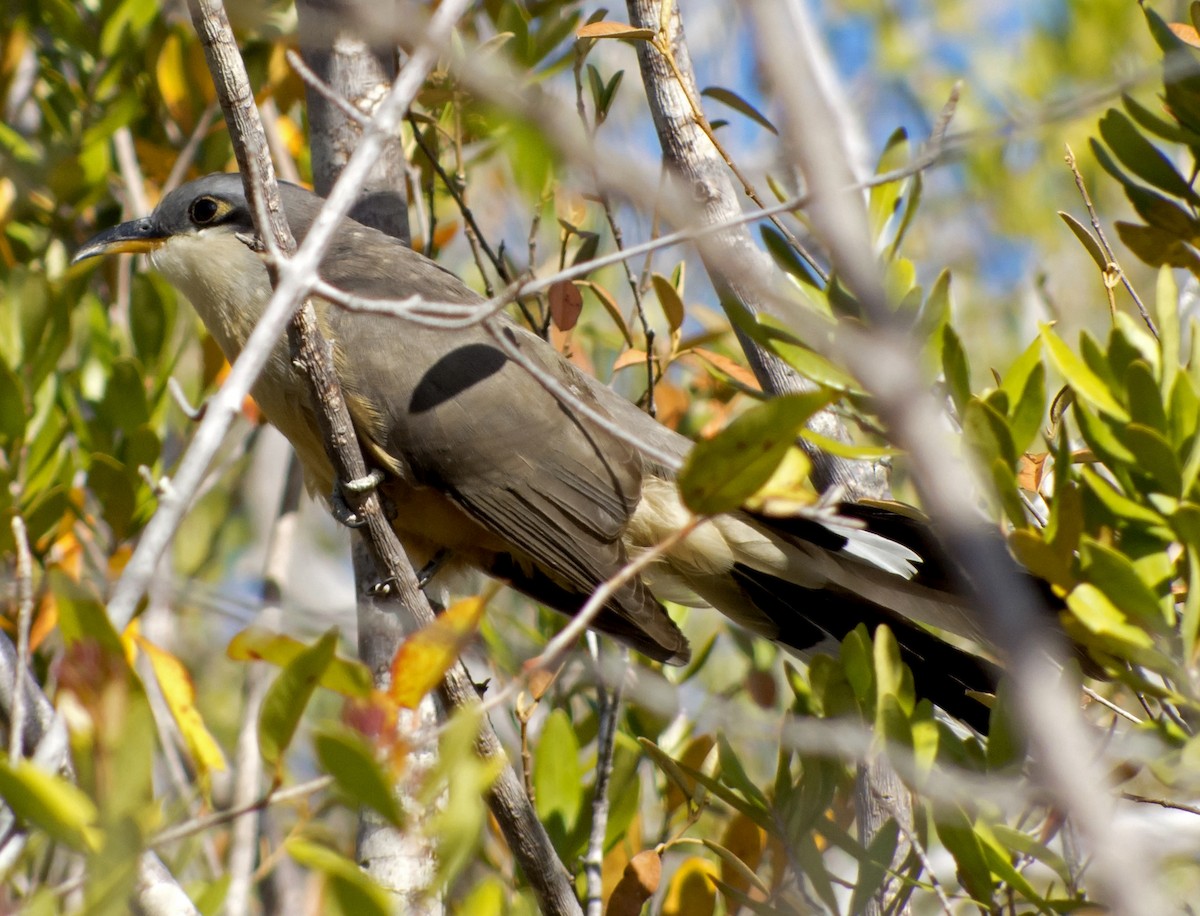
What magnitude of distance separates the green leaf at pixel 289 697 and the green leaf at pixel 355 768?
0.40ft

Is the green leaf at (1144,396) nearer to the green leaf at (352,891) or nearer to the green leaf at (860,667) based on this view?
the green leaf at (860,667)

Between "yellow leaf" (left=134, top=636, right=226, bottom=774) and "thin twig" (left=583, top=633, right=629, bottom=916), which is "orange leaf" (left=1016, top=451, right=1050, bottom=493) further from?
"yellow leaf" (left=134, top=636, right=226, bottom=774)

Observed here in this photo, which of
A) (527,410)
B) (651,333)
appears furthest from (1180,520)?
(527,410)

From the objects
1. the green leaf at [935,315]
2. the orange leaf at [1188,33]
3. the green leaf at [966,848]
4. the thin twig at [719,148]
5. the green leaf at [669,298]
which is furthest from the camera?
the green leaf at [669,298]

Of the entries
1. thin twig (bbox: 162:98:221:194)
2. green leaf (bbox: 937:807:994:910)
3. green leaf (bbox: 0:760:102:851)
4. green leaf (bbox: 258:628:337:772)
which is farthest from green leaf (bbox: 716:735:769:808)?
thin twig (bbox: 162:98:221:194)

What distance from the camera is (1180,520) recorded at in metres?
1.62

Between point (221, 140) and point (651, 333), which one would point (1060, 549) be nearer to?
point (651, 333)

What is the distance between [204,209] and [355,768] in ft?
8.75

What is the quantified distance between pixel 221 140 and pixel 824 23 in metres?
4.02

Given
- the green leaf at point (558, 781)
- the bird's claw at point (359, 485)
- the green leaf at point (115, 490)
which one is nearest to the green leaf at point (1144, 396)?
the green leaf at point (558, 781)

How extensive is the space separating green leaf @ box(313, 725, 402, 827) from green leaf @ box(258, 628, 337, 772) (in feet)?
0.40

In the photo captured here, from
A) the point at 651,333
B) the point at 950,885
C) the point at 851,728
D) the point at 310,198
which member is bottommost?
the point at 950,885

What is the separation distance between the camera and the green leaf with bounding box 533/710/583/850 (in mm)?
2730

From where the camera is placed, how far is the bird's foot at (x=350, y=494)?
2670 mm
